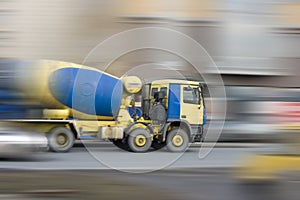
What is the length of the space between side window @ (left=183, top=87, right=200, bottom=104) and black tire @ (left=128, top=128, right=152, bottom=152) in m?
1.33

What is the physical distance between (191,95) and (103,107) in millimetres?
2198

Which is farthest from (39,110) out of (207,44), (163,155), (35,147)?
(207,44)

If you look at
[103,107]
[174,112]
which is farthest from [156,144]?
[103,107]

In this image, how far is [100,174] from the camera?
11.3 meters

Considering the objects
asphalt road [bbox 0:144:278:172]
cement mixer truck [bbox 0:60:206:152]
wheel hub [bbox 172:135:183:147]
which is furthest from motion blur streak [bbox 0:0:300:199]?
asphalt road [bbox 0:144:278:172]

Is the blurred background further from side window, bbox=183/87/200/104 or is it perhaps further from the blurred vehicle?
the blurred vehicle

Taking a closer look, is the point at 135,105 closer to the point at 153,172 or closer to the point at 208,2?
the point at 153,172

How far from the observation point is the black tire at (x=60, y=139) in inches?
629

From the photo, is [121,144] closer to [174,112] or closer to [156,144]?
[156,144]

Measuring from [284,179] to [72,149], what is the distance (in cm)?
963

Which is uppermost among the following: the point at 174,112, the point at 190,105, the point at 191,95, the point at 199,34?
the point at 199,34

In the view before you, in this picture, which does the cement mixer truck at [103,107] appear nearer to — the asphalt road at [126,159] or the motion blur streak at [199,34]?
the asphalt road at [126,159]

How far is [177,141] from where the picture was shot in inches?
623

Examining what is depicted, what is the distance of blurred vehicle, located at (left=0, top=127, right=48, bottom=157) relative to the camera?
529 inches
